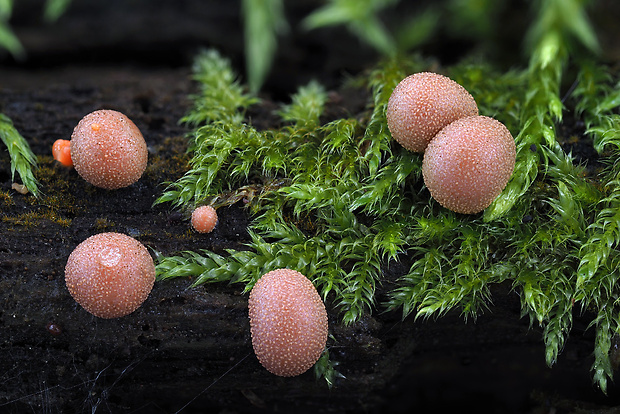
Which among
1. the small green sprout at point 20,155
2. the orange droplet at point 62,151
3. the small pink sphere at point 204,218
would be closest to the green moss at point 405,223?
the small pink sphere at point 204,218

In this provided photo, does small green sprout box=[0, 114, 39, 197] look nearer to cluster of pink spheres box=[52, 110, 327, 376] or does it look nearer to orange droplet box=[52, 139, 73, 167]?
orange droplet box=[52, 139, 73, 167]

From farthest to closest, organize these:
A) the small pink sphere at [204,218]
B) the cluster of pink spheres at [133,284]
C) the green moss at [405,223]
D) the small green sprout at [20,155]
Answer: the small green sprout at [20,155], the small pink sphere at [204,218], the green moss at [405,223], the cluster of pink spheres at [133,284]

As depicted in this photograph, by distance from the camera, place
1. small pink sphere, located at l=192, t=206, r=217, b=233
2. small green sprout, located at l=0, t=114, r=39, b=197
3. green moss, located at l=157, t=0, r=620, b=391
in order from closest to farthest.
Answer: green moss, located at l=157, t=0, r=620, b=391 < small pink sphere, located at l=192, t=206, r=217, b=233 < small green sprout, located at l=0, t=114, r=39, b=197

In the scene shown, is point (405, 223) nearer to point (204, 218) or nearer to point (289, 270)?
point (289, 270)

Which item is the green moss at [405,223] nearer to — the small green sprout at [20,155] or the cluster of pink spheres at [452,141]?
the cluster of pink spheres at [452,141]

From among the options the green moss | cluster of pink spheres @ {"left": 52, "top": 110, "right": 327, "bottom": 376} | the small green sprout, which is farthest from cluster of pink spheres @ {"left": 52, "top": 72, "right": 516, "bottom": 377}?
the small green sprout

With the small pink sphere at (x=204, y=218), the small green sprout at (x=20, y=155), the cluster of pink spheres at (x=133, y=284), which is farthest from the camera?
the small green sprout at (x=20, y=155)
